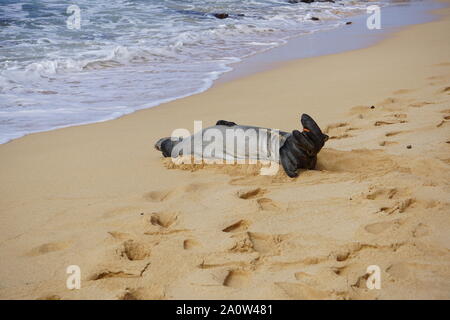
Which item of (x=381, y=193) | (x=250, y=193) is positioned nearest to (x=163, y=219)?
(x=250, y=193)

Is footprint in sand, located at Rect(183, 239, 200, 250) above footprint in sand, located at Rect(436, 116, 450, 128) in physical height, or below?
below

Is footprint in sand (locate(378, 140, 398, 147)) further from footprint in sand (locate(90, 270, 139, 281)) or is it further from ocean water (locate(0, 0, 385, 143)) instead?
ocean water (locate(0, 0, 385, 143))

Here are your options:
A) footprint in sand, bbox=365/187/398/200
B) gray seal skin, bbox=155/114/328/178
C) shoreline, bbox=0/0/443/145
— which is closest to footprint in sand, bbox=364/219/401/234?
footprint in sand, bbox=365/187/398/200

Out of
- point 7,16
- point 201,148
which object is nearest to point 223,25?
point 7,16

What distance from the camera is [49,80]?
7219 mm

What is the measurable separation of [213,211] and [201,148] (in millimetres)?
921

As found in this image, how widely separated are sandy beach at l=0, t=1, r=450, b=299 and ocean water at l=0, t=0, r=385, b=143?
1017 mm

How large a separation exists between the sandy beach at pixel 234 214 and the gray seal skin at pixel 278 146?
10 centimetres

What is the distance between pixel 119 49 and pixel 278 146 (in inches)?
264

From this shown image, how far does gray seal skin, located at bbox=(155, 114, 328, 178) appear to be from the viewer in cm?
324

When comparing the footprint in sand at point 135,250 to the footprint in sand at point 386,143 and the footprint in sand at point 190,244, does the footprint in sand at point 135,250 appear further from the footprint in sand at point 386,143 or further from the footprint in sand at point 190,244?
the footprint in sand at point 386,143

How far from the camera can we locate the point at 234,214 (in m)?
2.78

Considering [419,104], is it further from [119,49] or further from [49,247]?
[119,49]

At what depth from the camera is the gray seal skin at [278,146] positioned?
10.6ft
